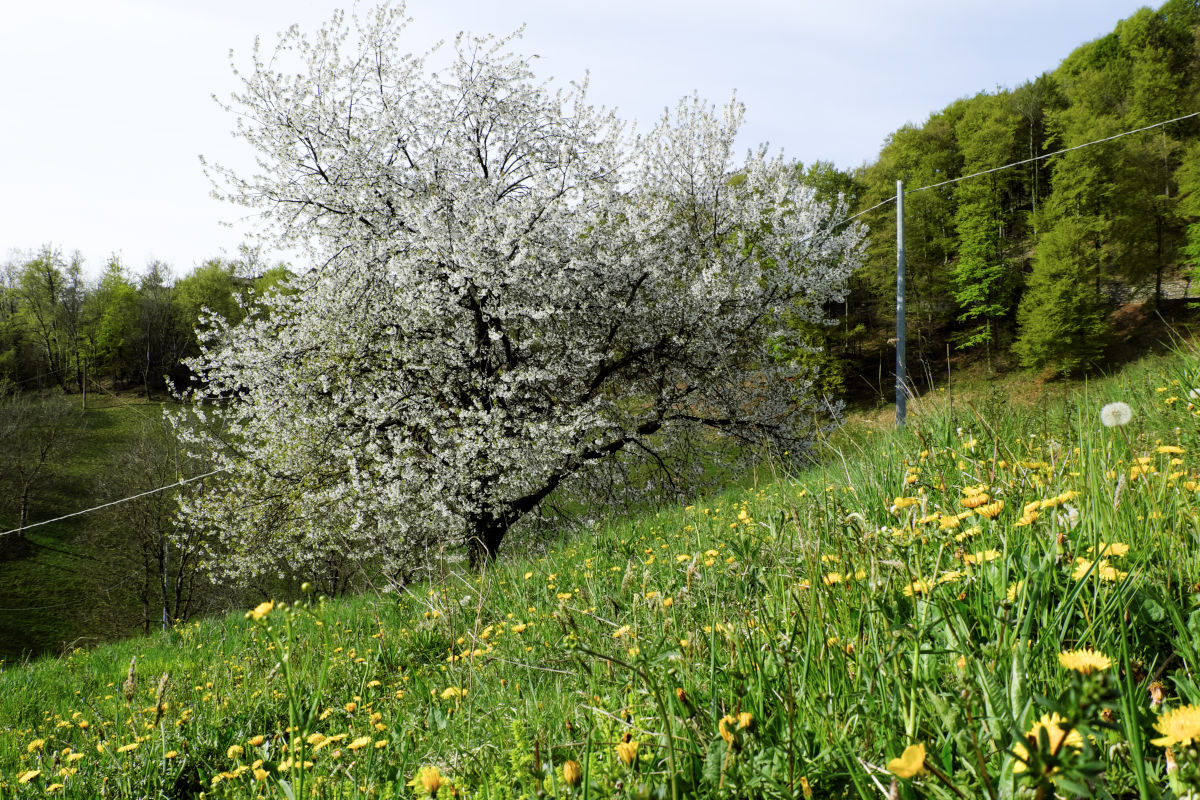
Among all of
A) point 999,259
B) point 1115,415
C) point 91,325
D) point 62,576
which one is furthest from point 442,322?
point 91,325

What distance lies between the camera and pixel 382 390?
9.49 meters

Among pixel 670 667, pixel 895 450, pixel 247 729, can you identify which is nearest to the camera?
pixel 670 667

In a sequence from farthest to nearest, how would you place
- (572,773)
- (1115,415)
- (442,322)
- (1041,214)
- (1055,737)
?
(1041,214) → (442,322) → (1115,415) → (572,773) → (1055,737)

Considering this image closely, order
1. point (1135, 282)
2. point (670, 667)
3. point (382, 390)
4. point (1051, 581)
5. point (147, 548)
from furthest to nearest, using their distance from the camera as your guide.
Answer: point (1135, 282)
point (147, 548)
point (382, 390)
point (670, 667)
point (1051, 581)

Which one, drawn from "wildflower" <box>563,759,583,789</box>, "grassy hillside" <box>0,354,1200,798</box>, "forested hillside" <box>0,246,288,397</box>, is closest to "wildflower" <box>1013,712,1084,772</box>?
"grassy hillside" <box>0,354,1200,798</box>

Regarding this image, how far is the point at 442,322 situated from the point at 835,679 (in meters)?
9.04

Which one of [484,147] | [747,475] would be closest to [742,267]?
[747,475]

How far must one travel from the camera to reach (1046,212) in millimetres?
29984

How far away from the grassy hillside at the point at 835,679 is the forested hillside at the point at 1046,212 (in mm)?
→ 26354

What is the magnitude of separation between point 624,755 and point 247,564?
1123 cm

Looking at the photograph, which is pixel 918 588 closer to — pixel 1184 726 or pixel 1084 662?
pixel 1084 662

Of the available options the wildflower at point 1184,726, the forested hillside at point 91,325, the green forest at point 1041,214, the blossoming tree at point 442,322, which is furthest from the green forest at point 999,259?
the wildflower at point 1184,726

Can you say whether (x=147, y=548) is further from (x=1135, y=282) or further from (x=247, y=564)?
(x=1135, y=282)

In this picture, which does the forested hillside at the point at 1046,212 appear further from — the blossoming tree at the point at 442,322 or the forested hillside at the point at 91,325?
the forested hillside at the point at 91,325
